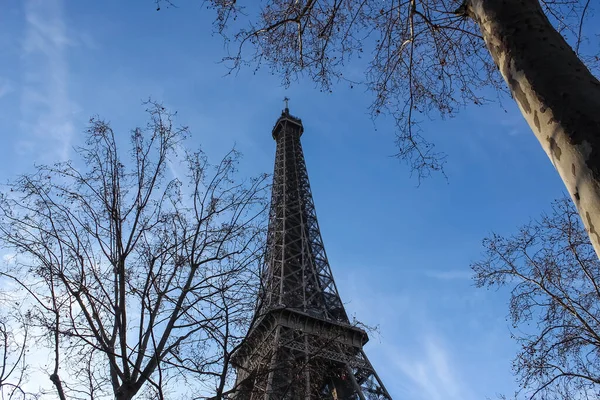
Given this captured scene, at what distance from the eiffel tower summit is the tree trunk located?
5.84m

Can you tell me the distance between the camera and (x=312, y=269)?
40562 mm

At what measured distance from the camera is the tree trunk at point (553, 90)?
2.28 m

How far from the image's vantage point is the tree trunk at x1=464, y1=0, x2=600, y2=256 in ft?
7.47

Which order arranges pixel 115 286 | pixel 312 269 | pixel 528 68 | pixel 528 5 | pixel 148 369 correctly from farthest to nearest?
1. pixel 312 269
2. pixel 115 286
3. pixel 148 369
4. pixel 528 5
5. pixel 528 68

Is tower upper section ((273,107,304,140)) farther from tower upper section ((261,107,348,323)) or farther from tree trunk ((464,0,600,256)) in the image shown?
tree trunk ((464,0,600,256))

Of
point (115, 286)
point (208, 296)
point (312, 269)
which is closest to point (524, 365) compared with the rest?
point (208, 296)

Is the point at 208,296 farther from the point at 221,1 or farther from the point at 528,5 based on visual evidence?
the point at 528,5

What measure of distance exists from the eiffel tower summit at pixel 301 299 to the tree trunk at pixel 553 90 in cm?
584

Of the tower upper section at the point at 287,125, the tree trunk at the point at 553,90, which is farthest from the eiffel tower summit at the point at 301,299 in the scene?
the tree trunk at the point at 553,90

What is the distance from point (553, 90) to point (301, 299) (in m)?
32.4

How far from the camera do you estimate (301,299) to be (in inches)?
1342

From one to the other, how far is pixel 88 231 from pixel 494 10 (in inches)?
265

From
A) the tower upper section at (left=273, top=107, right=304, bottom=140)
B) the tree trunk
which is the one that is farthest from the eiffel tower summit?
the tree trunk

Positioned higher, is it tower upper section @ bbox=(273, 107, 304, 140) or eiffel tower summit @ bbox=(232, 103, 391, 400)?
tower upper section @ bbox=(273, 107, 304, 140)
